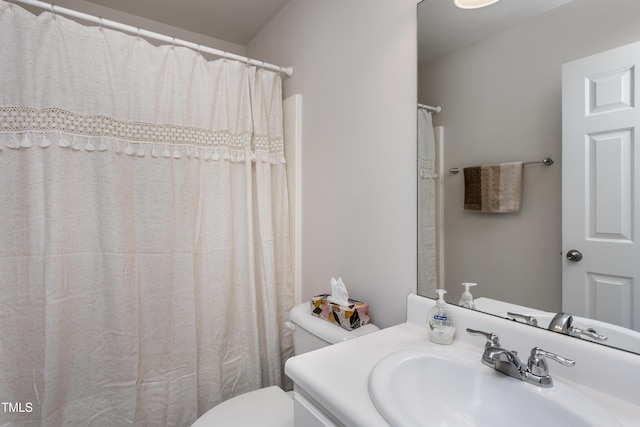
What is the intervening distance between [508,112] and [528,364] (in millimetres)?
671

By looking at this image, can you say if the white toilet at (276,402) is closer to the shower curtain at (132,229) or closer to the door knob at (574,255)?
the shower curtain at (132,229)

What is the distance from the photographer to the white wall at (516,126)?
79cm

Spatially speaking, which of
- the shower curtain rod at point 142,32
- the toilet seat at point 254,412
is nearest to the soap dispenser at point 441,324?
the toilet seat at point 254,412

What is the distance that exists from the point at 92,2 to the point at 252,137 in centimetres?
122

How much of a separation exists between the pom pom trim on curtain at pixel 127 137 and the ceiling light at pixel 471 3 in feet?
3.35

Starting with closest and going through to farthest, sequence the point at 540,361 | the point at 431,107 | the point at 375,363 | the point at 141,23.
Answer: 1. the point at 540,361
2. the point at 375,363
3. the point at 431,107
4. the point at 141,23

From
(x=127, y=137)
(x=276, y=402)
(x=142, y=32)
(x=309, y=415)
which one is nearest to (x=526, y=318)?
(x=309, y=415)

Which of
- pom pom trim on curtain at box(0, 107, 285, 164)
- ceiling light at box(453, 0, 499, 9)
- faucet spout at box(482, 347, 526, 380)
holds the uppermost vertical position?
Result: ceiling light at box(453, 0, 499, 9)

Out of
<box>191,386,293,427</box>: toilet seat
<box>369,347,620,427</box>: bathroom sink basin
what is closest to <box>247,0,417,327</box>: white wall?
<box>369,347,620,427</box>: bathroom sink basin

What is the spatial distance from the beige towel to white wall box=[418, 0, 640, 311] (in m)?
0.02

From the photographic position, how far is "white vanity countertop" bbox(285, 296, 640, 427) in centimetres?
65

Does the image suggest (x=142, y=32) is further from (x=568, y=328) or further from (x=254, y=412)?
(x=568, y=328)

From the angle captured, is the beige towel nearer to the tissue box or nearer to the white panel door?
the white panel door

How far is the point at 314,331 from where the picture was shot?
125cm
